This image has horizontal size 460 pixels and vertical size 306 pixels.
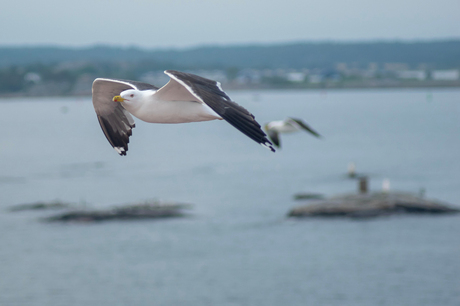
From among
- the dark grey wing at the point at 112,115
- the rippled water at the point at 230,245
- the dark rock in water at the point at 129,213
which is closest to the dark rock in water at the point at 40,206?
the rippled water at the point at 230,245

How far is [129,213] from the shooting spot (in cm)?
6806

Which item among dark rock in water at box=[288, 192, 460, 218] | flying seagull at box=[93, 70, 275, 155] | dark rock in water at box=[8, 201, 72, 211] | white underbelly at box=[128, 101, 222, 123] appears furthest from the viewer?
dark rock in water at box=[8, 201, 72, 211]

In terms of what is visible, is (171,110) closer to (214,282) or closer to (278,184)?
(214,282)

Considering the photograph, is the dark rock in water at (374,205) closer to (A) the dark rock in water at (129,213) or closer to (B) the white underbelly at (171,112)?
(A) the dark rock in water at (129,213)

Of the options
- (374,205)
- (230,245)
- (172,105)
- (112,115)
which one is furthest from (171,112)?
(230,245)

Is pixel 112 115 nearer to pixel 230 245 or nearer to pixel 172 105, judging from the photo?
pixel 172 105

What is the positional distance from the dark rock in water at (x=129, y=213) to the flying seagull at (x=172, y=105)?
189ft

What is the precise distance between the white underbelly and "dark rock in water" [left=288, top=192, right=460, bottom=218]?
174 ft

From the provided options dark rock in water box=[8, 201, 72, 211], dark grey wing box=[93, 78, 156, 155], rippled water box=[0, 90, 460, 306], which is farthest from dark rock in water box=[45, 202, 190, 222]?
dark grey wing box=[93, 78, 156, 155]

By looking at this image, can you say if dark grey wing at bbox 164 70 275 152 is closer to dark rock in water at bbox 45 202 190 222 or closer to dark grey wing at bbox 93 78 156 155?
dark grey wing at bbox 93 78 156 155

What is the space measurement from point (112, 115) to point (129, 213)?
59567mm

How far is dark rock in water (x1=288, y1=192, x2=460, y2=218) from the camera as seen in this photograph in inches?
2336

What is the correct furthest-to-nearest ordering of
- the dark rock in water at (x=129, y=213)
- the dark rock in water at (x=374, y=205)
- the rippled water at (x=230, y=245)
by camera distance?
the dark rock in water at (x=129, y=213) → the dark rock in water at (x=374, y=205) → the rippled water at (x=230, y=245)

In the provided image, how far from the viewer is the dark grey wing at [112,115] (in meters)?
9.38
